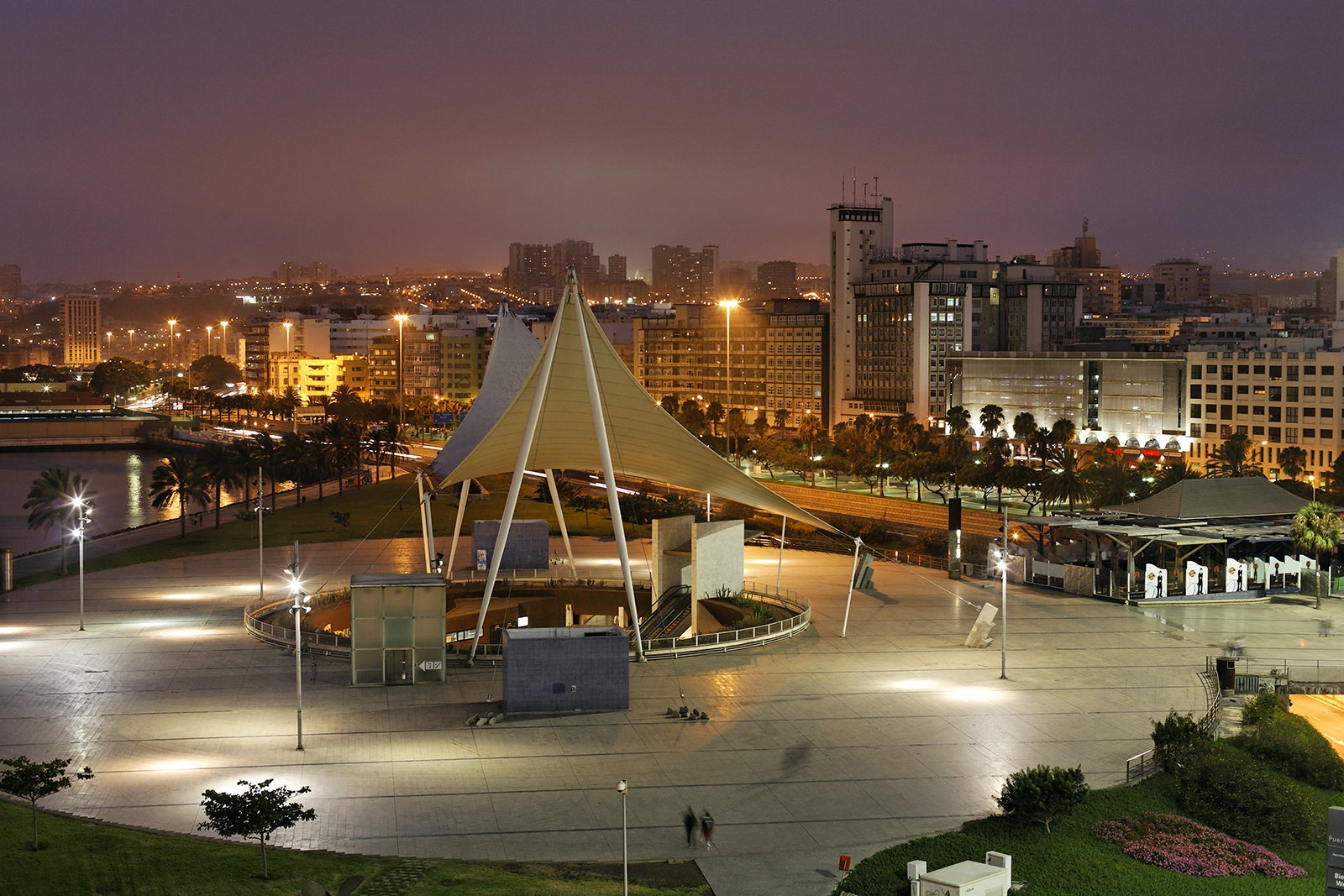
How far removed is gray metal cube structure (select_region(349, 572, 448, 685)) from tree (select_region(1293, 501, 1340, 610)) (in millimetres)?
31707

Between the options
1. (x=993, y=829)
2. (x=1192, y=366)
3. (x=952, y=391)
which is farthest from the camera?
(x=952, y=391)

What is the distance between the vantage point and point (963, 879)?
20672 millimetres

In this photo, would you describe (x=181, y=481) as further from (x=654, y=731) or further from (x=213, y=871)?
(x=213, y=871)

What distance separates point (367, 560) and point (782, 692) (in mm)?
27435

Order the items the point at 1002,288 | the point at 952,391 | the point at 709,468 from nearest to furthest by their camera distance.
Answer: the point at 709,468 → the point at 952,391 → the point at 1002,288

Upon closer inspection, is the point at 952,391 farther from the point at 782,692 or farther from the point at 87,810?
the point at 87,810

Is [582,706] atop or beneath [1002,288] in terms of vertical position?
beneath

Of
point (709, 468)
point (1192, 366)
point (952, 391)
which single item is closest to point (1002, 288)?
point (952, 391)

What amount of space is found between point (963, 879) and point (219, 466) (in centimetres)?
5911

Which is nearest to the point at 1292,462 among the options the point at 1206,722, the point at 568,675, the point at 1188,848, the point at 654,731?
the point at 1206,722

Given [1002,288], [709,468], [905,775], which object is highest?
[1002,288]

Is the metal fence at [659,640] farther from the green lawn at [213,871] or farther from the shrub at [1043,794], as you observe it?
the shrub at [1043,794]

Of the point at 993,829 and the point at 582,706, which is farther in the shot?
the point at 582,706

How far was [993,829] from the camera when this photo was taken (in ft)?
78.5
